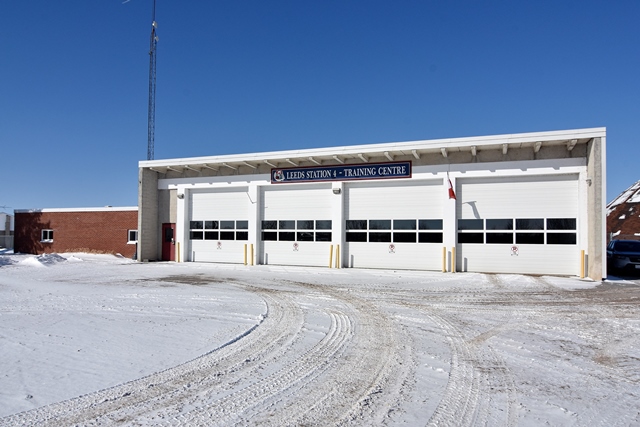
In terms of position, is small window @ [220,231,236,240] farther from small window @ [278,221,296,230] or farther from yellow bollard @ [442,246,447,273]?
yellow bollard @ [442,246,447,273]

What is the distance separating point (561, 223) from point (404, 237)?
634cm

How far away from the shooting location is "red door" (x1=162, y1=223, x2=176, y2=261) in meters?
24.3

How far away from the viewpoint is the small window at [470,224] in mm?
18469

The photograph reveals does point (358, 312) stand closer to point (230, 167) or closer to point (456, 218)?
point (456, 218)

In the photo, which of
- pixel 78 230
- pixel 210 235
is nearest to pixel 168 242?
pixel 210 235

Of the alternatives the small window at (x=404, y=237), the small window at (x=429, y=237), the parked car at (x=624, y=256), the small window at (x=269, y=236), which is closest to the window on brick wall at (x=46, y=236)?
the small window at (x=269, y=236)

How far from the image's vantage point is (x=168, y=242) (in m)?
24.5

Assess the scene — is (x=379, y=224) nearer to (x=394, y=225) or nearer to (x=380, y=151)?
(x=394, y=225)

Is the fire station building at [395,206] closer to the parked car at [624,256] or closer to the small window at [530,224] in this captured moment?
the small window at [530,224]

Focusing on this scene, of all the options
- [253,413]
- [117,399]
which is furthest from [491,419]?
[117,399]

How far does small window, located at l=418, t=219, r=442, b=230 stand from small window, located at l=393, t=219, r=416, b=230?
0.31 metres

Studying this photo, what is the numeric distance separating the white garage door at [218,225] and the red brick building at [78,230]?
454 cm

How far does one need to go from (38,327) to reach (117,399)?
4058mm

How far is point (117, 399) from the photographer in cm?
436
